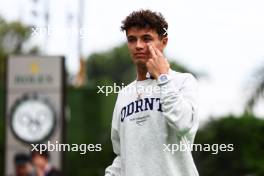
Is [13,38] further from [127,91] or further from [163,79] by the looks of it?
[163,79]

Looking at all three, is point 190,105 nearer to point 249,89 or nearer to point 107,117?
point 249,89

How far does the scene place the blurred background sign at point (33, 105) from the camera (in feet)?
41.5

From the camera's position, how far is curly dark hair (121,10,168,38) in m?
4.21

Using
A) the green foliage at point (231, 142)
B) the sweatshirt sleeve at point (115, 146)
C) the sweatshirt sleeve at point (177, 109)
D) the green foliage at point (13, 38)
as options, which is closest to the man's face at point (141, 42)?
the sweatshirt sleeve at point (177, 109)

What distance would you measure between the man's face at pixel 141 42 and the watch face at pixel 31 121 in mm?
8427

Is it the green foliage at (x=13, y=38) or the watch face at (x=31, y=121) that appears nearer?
the watch face at (x=31, y=121)

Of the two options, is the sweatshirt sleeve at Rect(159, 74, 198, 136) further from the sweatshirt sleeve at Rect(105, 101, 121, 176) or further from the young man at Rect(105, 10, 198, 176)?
the sweatshirt sleeve at Rect(105, 101, 121, 176)

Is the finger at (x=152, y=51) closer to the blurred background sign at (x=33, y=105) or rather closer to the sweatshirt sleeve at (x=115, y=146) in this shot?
the sweatshirt sleeve at (x=115, y=146)

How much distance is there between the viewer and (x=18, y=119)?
12797 millimetres

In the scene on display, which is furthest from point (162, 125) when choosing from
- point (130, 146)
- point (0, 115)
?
point (0, 115)

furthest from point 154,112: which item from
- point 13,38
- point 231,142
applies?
point 13,38

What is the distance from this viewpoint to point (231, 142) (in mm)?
17922

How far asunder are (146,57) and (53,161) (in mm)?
8661

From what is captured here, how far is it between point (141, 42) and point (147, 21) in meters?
0.13
